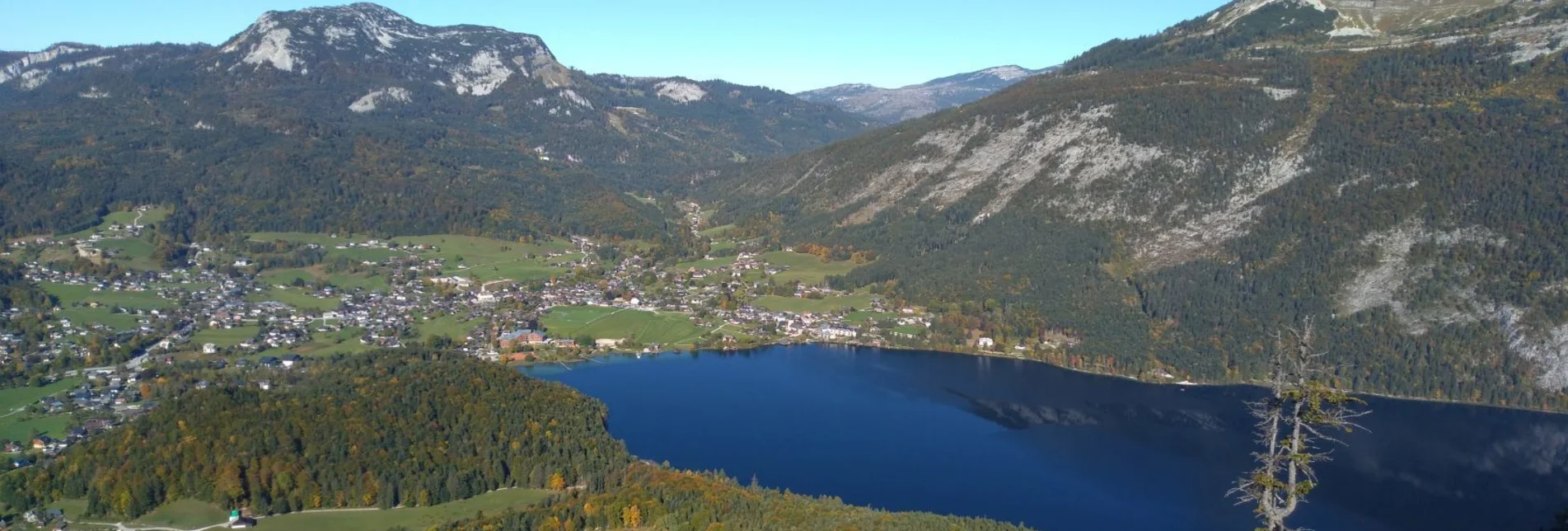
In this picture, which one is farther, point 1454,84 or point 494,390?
point 1454,84

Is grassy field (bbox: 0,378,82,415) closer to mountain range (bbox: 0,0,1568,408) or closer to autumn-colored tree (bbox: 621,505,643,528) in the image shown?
autumn-colored tree (bbox: 621,505,643,528)

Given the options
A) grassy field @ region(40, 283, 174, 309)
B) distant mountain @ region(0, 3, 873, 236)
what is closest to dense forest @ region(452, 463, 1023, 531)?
grassy field @ region(40, 283, 174, 309)

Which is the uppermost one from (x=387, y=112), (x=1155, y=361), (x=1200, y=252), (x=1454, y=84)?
(x=387, y=112)

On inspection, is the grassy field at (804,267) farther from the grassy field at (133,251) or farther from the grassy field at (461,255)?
the grassy field at (133,251)

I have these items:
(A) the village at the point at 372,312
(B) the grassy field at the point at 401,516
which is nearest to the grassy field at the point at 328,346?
(A) the village at the point at 372,312

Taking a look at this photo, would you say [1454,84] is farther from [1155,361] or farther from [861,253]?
[861,253]

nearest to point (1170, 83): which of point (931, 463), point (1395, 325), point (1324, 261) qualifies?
point (1324, 261)
